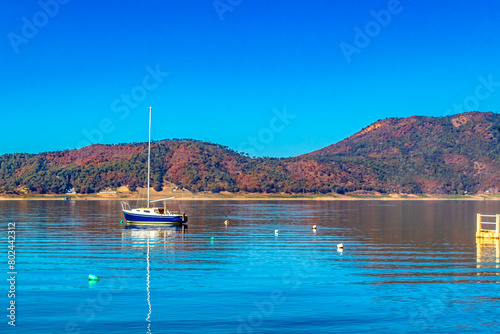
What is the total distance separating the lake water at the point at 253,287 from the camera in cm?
2627

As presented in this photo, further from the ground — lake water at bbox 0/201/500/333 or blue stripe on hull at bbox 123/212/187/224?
blue stripe on hull at bbox 123/212/187/224

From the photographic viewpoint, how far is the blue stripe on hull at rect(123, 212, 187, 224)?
7925 cm

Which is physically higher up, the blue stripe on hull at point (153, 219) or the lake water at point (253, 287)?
the blue stripe on hull at point (153, 219)

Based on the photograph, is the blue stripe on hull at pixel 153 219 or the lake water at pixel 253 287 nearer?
the lake water at pixel 253 287

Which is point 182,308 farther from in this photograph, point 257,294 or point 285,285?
point 285,285

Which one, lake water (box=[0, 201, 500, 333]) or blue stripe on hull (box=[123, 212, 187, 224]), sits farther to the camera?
blue stripe on hull (box=[123, 212, 187, 224])

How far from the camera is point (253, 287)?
3394cm

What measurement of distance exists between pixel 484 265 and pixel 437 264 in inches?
128

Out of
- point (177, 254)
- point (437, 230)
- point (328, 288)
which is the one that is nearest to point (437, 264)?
point (328, 288)

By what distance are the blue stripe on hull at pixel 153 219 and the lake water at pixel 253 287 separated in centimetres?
1953

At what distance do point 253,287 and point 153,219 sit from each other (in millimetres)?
48304

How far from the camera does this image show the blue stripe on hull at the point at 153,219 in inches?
3120

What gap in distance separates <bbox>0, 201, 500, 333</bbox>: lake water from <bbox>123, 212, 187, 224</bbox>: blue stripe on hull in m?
19.5

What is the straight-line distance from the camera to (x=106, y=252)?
164ft
